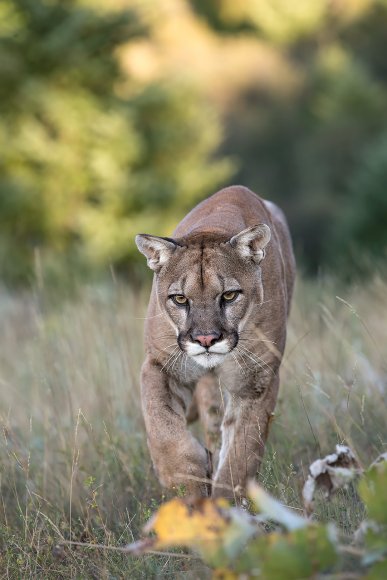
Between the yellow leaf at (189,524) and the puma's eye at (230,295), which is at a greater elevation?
the puma's eye at (230,295)

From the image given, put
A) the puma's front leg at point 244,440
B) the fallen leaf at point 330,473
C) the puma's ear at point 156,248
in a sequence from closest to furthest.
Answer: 1. the fallen leaf at point 330,473
2. the puma's front leg at point 244,440
3. the puma's ear at point 156,248

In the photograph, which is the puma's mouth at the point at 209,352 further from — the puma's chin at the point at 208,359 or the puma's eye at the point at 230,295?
the puma's eye at the point at 230,295

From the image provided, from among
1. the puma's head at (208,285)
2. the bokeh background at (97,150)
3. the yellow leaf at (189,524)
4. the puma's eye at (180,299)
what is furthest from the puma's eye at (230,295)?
the bokeh background at (97,150)

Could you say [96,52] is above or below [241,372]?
above

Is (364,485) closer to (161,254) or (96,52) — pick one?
(161,254)

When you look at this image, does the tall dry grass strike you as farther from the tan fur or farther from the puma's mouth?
the puma's mouth

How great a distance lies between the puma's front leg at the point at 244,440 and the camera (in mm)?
4871

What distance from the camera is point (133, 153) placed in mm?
20484

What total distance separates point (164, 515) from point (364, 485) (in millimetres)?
580

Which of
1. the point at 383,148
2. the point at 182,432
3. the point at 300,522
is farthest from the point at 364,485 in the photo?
the point at 383,148

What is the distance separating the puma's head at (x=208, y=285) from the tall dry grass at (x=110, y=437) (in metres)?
0.44

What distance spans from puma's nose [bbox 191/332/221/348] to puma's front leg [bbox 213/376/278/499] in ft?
1.63

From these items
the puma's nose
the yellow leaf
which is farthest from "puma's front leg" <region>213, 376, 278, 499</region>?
the yellow leaf

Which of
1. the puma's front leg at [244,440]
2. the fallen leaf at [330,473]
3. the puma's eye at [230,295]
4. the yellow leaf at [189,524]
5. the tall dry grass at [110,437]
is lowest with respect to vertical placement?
the tall dry grass at [110,437]
